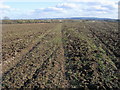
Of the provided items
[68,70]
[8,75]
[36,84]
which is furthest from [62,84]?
[8,75]

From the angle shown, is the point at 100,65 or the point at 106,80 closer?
the point at 106,80

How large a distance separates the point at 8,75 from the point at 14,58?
13.6ft

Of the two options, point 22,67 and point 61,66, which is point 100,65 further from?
point 22,67

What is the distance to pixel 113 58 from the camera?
40.7 ft

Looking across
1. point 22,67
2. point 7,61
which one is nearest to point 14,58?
point 7,61

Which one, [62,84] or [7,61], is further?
[7,61]

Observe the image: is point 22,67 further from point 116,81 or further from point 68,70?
point 116,81

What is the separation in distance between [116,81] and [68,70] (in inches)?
121

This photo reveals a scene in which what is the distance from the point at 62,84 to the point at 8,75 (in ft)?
11.6

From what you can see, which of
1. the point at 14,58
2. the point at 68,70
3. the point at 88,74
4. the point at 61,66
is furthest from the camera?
the point at 14,58

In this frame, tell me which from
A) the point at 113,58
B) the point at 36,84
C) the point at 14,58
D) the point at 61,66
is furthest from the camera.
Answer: the point at 14,58

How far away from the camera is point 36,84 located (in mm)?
8117

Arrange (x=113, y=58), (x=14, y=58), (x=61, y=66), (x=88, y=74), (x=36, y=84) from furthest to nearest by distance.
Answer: (x=14, y=58) → (x=113, y=58) → (x=61, y=66) → (x=88, y=74) → (x=36, y=84)

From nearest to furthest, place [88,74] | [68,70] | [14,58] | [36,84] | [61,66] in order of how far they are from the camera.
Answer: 1. [36,84]
2. [88,74]
3. [68,70]
4. [61,66]
5. [14,58]
